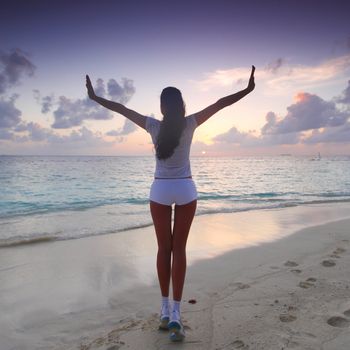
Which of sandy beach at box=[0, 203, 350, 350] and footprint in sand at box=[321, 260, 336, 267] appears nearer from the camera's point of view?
sandy beach at box=[0, 203, 350, 350]

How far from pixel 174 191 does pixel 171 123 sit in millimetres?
666

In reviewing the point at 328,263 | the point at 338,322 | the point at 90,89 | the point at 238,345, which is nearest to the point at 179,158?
the point at 90,89

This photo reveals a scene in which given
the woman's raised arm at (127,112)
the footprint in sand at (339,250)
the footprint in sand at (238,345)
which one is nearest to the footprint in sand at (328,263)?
the footprint in sand at (339,250)

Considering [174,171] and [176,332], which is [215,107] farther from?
[176,332]

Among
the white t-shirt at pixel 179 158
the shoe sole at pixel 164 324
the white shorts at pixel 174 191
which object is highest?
the white t-shirt at pixel 179 158

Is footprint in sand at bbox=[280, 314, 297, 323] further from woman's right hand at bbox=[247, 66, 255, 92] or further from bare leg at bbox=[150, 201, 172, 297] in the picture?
woman's right hand at bbox=[247, 66, 255, 92]

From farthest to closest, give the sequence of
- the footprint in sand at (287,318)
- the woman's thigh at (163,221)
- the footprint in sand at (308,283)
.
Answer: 1. the footprint in sand at (308,283)
2. the footprint in sand at (287,318)
3. the woman's thigh at (163,221)

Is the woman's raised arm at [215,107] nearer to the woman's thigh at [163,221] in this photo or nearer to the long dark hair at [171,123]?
the long dark hair at [171,123]

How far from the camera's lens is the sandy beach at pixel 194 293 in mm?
3480

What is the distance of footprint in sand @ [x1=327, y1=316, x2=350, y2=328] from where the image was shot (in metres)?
3.47

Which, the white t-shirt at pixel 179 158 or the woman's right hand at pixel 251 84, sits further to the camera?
the woman's right hand at pixel 251 84

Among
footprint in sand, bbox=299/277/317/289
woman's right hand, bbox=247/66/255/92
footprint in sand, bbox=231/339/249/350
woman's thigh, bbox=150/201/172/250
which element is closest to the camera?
footprint in sand, bbox=231/339/249/350

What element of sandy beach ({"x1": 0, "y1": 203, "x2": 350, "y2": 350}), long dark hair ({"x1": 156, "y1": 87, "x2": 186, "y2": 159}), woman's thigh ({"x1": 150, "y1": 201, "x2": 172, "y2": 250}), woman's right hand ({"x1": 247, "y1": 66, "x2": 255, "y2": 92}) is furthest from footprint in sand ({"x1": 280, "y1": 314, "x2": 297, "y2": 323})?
woman's right hand ({"x1": 247, "y1": 66, "x2": 255, "y2": 92})

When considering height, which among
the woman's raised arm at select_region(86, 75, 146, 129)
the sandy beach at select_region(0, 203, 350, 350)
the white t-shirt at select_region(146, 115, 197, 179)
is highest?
Result: the woman's raised arm at select_region(86, 75, 146, 129)
